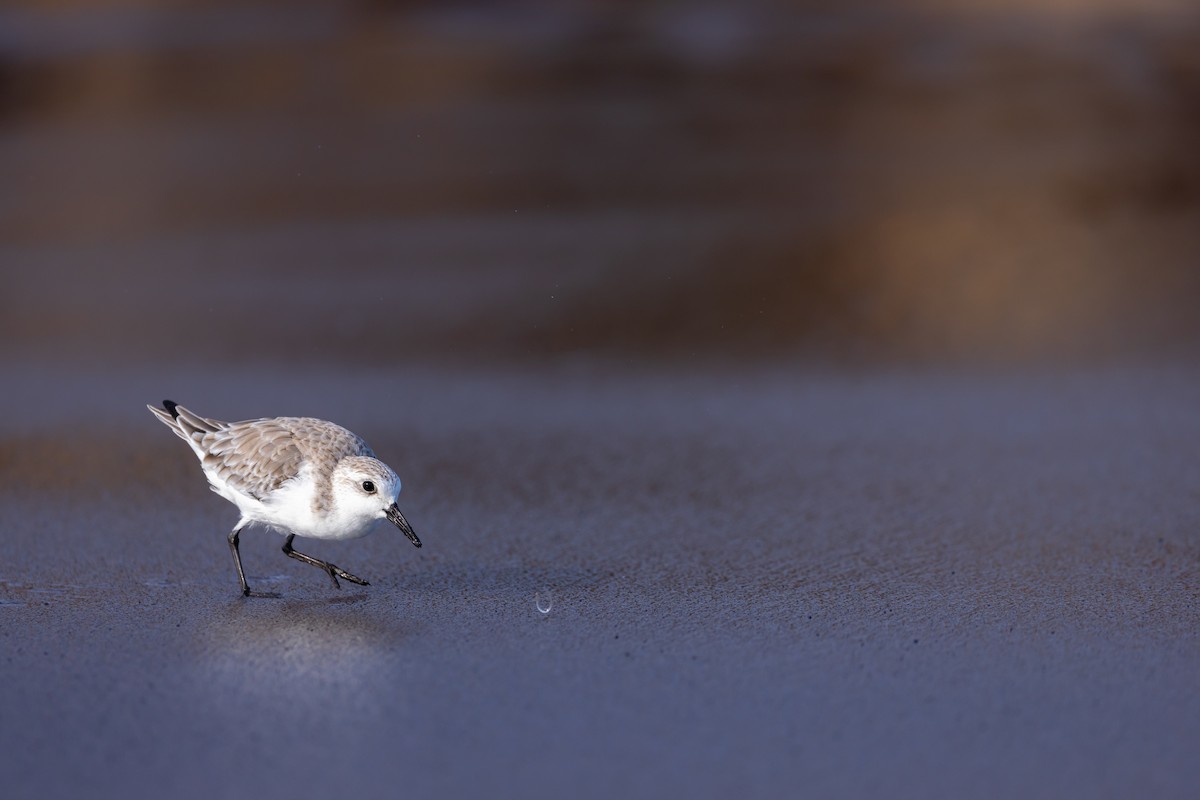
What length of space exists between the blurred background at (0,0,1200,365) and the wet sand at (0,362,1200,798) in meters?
0.58

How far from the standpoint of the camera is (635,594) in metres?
5.14

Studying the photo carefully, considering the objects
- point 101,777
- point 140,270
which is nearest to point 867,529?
point 101,777

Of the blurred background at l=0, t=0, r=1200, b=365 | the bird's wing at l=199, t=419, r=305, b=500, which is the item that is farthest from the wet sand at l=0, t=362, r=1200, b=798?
the blurred background at l=0, t=0, r=1200, b=365

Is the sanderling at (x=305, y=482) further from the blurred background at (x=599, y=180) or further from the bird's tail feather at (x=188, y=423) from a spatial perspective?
the blurred background at (x=599, y=180)

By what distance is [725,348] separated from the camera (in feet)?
27.5

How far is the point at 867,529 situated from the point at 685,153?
454 centimetres

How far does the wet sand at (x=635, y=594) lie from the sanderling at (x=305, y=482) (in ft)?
0.80

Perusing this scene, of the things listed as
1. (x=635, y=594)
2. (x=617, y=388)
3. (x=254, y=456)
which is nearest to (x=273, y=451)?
(x=254, y=456)

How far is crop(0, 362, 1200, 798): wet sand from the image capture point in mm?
3729

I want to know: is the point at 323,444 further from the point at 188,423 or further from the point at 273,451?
the point at 188,423

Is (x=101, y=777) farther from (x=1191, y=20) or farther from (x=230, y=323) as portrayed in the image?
(x=1191, y=20)

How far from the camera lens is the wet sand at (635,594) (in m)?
3.73

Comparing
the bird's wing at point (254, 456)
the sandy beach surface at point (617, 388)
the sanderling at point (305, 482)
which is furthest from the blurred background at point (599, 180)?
the sanderling at point (305, 482)

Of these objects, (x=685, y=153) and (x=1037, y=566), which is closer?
(x=1037, y=566)
